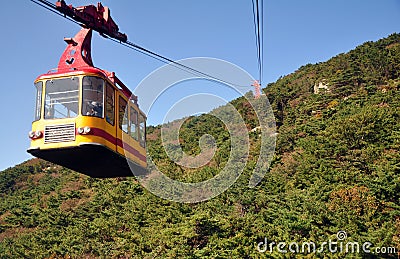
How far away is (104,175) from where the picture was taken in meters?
11.3

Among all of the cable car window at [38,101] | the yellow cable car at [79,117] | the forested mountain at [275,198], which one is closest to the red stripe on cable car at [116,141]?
the yellow cable car at [79,117]

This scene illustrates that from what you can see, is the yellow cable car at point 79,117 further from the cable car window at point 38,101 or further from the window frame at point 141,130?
the window frame at point 141,130

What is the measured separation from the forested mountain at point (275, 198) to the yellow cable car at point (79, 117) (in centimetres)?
1094

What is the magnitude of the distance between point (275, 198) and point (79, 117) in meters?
17.9

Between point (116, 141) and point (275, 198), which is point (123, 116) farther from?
point (275, 198)

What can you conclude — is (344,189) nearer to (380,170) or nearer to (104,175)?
(380,170)

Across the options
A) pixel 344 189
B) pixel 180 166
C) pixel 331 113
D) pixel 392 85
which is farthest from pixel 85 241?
pixel 392 85

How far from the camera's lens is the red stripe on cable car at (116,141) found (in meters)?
8.80

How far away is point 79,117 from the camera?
8750mm

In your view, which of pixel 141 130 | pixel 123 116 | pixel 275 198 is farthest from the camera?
pixel 275 198

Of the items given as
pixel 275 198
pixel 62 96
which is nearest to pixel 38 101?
pixel 62 96

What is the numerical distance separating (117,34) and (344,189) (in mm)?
16341

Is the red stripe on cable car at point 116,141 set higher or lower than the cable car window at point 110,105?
lower

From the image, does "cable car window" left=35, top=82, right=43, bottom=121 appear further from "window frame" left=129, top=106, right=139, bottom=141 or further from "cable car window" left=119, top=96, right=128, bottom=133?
"window frame" left=129, top=106, right=139, bottom=141
